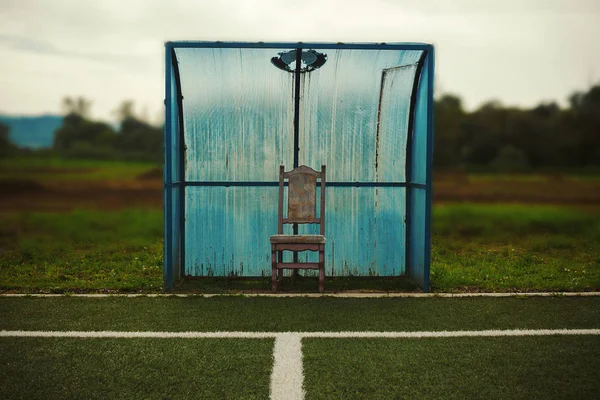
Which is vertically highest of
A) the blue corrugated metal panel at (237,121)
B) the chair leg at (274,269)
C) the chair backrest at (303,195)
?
the blue corrugated metal panel at (237,121)

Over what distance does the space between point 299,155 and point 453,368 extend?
3682 millimetres

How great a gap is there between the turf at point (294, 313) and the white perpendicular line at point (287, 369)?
0.32 meters

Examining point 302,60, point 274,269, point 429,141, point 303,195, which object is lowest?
point 274,269

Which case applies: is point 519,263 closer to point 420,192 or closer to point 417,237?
point 417,237

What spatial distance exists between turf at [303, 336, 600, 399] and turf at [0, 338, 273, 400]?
17.5 inches

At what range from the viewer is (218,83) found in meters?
7.03

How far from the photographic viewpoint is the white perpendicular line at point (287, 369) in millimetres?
3758

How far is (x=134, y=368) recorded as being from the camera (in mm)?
4188

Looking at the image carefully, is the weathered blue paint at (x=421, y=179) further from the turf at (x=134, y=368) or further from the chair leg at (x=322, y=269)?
the turf at (x=134, y=368)

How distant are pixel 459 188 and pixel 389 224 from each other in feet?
129

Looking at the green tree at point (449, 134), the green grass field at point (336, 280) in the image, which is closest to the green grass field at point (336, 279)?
the green grass field at point (336, 280)

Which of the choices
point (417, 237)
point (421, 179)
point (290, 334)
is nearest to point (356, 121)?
point (421, 179)

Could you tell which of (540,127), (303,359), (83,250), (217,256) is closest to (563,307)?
(303,359)

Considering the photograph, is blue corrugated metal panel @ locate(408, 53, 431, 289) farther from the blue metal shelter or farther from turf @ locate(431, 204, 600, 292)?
turf @ locate(431, 204, 600, 292)
